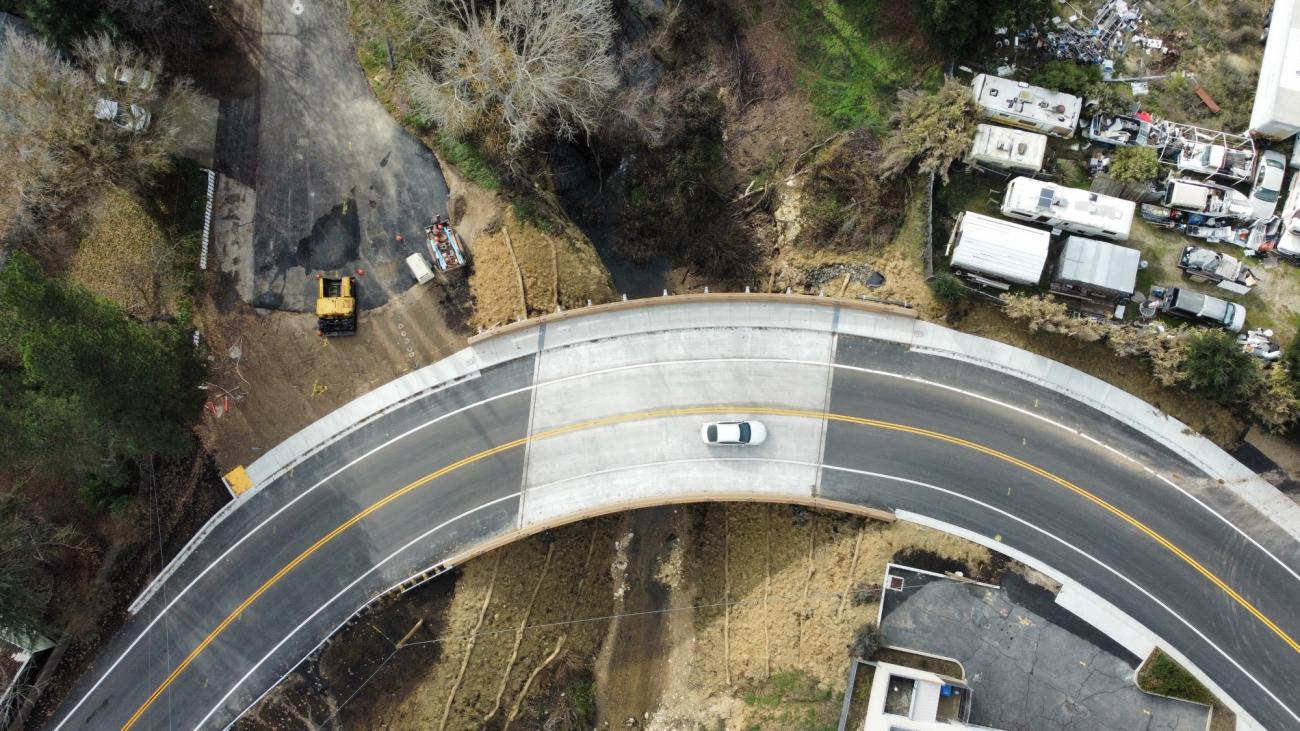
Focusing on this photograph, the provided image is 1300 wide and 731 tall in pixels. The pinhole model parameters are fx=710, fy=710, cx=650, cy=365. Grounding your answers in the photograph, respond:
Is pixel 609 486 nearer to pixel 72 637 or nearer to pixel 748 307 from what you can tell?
pixel 748 307

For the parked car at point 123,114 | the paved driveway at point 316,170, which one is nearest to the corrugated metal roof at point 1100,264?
the paved driveway at point 316,170

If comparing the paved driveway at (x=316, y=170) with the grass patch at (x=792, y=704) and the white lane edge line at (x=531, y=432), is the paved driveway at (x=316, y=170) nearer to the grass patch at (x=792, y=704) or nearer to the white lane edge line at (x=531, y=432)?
the white lane edge line at (x=531, y=432)

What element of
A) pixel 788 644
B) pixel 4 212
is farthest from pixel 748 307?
pixel 4 212

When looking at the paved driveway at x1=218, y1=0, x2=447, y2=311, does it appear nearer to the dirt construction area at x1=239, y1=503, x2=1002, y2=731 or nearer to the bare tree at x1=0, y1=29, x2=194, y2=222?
the bare tree at x1=0, y1=29, x2=194, y2=222

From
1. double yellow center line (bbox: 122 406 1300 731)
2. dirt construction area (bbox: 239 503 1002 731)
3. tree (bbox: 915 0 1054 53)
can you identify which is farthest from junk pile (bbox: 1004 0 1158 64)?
dirt construction area (bbox: 239 503 1002 731)

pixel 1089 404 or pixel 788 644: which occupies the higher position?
pixel 1089 404

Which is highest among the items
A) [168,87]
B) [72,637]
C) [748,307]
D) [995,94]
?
[995,94]
